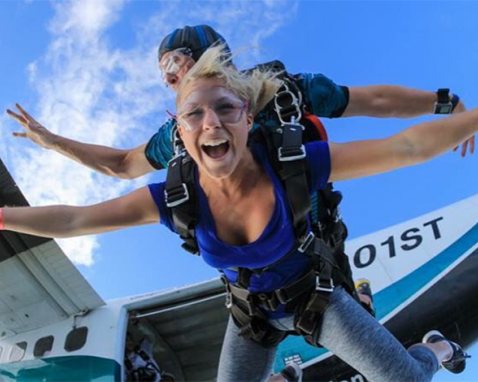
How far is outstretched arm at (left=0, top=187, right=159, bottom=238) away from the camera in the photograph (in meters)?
2.59

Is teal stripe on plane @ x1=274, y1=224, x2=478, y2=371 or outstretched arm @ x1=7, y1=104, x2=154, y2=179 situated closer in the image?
outstretched arm @ x1=7, y1=104, x2=154, y2=179

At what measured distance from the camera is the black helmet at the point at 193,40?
332 centimetres

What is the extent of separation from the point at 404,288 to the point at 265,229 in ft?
13.7

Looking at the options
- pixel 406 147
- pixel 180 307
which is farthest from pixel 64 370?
pixel 406 147

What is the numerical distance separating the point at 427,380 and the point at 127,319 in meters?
5.28

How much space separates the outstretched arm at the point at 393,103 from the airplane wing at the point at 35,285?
14.6 ft

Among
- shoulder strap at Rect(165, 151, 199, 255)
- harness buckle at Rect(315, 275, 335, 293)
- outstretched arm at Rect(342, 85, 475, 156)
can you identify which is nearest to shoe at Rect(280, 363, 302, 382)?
harness buckle at Rect(315, 275, 335, 293)

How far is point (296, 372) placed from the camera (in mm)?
3809

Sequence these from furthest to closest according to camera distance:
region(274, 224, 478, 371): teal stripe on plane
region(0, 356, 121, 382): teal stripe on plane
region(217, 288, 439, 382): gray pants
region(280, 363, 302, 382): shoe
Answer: region(0, 356, 121, 382): teal stripe on plane → region(274, 224, 478, 371): teal stripe on plane → region(280, 363, 302, 382): shoe → region(217, 288, 439, 382): gray pants

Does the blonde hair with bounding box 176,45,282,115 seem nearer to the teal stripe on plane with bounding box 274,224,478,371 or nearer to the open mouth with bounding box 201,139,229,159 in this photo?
the open mouth with bounding box 201,139,229,159

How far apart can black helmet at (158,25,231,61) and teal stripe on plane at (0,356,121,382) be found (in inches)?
186

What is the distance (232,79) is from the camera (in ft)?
8.41

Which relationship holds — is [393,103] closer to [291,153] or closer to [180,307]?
[291,153]

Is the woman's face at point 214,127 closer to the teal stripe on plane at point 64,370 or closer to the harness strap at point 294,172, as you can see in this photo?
the harness strap at point 294,172
